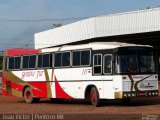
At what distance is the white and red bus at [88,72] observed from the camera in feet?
75.4

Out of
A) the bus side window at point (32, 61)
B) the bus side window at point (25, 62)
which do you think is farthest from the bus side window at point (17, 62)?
the bus side window at point (32, 61)

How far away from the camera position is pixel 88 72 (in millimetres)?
24328

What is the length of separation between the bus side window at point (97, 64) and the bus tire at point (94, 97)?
0.85m

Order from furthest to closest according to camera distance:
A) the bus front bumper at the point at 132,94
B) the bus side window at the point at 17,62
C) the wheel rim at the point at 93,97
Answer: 1. the bus side window at the point at 17,62
2. the wheel rim at the point at 93,97
3. the bus front bumper at the point at 132,94

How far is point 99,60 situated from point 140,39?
2506 centimetres

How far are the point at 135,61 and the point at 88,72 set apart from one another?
2361 millimetres

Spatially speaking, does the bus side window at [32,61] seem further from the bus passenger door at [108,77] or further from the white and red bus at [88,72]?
the bus passenger door at [108,77]

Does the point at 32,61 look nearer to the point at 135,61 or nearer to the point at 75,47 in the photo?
the point at 75,47

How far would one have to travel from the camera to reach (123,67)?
2291 cm

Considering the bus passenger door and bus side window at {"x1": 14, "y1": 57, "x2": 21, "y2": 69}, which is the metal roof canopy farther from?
the bus passenger door

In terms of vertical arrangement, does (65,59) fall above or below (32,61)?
below

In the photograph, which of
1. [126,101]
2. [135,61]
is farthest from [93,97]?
[135,61]

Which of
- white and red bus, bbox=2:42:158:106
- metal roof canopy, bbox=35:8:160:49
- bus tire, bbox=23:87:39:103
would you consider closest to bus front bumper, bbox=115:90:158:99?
Answer: white and red bus, bbox=2:42:158:106

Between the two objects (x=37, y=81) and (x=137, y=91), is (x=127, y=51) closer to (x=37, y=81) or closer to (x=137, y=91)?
(x=137, y=91)
